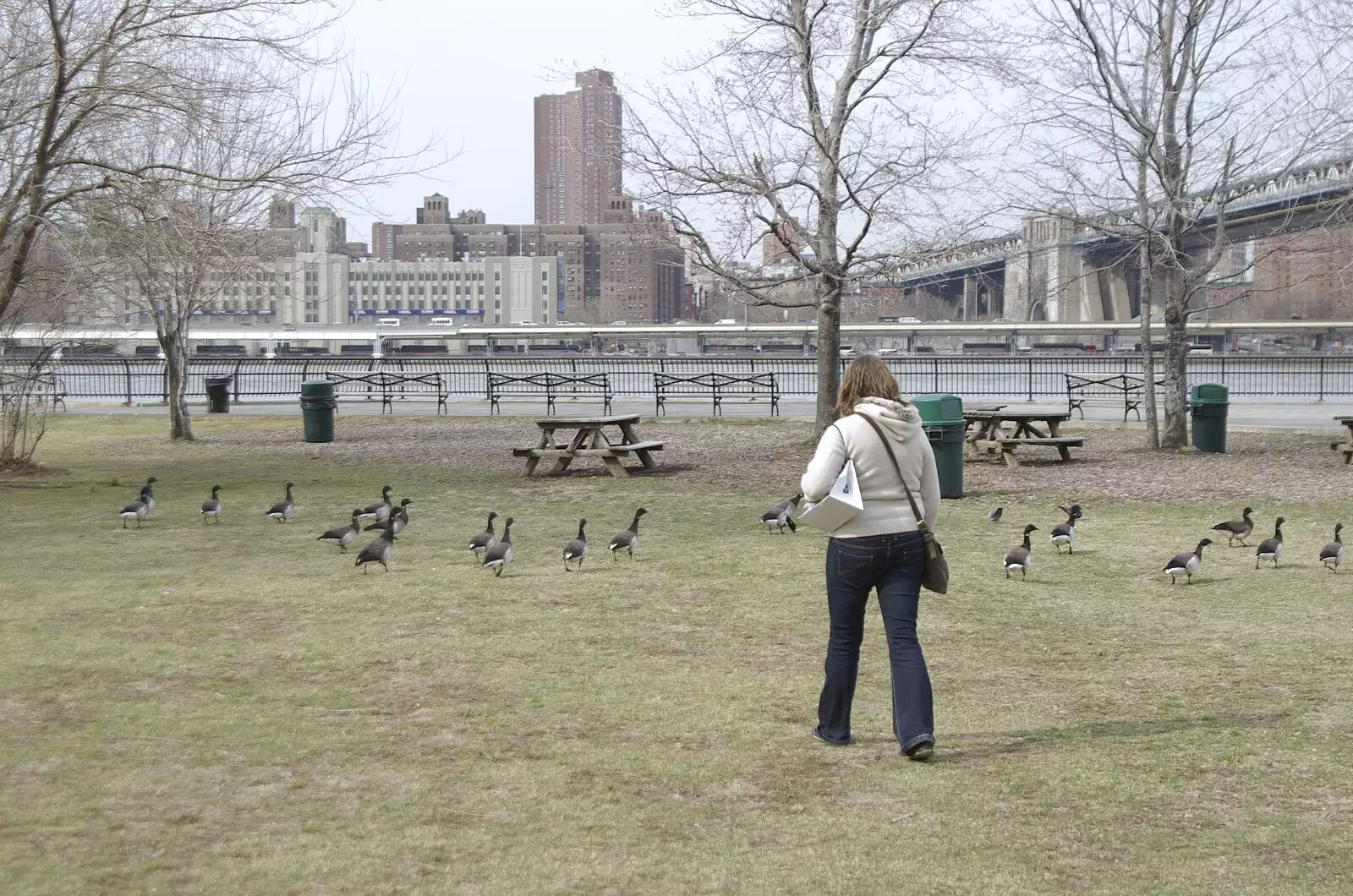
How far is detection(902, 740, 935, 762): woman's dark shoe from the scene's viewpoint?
6.21 meters

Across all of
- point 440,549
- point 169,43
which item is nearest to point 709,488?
point 440,549

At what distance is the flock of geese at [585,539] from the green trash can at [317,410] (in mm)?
10993

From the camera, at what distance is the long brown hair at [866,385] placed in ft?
20.6

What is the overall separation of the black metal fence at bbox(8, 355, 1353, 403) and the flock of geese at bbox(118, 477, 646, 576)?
79.1ft

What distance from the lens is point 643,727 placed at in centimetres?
688

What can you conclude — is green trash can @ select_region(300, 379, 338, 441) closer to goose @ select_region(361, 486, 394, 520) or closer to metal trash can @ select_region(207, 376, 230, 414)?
metal trash can @ select_region(207, 376, 230, 414)

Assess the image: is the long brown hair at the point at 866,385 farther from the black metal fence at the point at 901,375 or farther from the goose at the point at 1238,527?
the black metal fence at the point at 901,375

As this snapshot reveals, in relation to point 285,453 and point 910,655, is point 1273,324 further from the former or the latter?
point 910,655

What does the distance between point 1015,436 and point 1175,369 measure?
321 centimetres

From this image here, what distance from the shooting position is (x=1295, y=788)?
584 centimetres

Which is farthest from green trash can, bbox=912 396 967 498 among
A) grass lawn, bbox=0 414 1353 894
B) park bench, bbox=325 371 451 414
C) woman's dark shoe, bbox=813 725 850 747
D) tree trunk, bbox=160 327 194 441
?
park bench, bbox=325 371 451 414

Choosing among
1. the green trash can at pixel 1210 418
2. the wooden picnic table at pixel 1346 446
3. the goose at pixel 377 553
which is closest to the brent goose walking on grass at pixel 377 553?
the goose at pixel 377 553

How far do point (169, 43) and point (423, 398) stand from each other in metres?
23.8

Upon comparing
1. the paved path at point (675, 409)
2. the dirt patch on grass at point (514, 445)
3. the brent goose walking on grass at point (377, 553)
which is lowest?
the brent goose walking on grass at point (377, 553)
